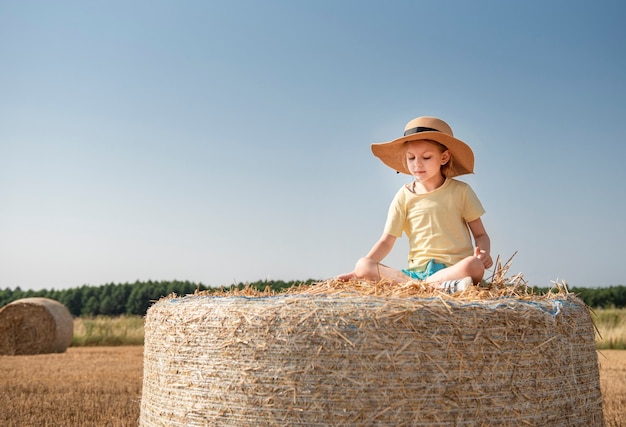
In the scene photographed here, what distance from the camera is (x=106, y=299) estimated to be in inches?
726

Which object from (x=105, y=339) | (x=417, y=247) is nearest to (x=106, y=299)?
(x=105, y=339)

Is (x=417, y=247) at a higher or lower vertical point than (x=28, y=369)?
higher

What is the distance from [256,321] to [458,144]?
5.60ft

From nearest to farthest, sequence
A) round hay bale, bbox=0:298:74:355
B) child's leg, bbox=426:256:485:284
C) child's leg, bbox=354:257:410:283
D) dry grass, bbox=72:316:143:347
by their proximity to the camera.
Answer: child's leg, bbox=426:256:485:284 < child's leg, bbox=354:257:410:283 < round hay bale, bbox=0:298:74:355 < dry grass, bbox=72:316:143:347

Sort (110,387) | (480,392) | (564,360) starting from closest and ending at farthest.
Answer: (480,392), (564,360), (110,387)

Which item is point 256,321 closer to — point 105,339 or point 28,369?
point 28,369

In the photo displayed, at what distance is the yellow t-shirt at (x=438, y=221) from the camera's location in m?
3.64

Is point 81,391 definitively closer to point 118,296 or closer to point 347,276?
point 347,276

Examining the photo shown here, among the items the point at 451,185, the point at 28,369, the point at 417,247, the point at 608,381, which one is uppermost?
the point at 451,185

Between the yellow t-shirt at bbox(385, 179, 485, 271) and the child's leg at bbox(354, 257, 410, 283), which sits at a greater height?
the yellow t-shirt at bbox(385, 179, 485, 271)

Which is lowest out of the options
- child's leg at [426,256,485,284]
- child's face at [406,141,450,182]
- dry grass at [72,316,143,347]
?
dry grass at [72,316,143,347]

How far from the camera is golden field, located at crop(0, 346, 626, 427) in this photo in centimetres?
538

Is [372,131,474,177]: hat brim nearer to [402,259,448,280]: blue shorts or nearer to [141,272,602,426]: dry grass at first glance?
[402,259,448,280]: blue shorts

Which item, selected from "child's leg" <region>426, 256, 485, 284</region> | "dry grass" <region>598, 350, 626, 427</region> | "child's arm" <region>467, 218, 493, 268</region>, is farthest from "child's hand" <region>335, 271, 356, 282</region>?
"dry grass" <region>598, 350, 626, 427</region>
